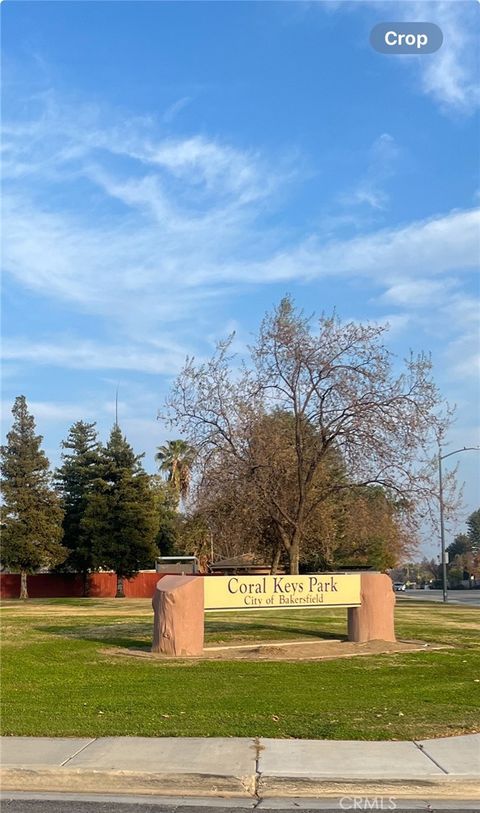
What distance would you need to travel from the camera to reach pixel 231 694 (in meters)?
10.5

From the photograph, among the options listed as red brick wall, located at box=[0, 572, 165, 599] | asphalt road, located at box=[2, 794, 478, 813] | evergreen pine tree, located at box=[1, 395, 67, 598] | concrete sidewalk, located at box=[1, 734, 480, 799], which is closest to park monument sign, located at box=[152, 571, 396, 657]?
concrete sidewalk, located at box=[1, 734, 480, 799]

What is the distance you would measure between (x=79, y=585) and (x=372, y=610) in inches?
1736

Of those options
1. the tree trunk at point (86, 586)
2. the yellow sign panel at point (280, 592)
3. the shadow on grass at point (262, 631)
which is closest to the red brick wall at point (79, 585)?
the tree trunk at point (86, 586)

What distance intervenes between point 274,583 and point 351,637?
2.14m

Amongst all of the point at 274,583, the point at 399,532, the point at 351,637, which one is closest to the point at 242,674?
the point at 274,583

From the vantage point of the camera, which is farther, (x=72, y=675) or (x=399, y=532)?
(x=399, y=532)

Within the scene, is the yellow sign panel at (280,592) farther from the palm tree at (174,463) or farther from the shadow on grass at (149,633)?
the palm tree at (174,463)

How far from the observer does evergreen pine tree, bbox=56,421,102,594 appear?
52531mm

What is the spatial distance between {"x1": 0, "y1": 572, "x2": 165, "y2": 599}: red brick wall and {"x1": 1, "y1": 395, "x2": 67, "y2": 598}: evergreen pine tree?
16.7 feet

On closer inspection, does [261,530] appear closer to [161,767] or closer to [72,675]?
[72,675]

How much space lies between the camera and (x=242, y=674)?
477 inches

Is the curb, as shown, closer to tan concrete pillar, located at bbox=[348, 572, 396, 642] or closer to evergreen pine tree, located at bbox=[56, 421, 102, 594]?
tan concrete pillar, located at bbox=[348, 572, 396, 642]

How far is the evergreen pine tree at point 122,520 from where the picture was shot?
168 feet

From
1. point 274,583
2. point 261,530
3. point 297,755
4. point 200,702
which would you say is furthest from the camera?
point 261,530
